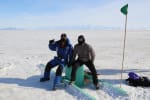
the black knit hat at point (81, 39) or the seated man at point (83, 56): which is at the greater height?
the black knit hat at point (81, 39)

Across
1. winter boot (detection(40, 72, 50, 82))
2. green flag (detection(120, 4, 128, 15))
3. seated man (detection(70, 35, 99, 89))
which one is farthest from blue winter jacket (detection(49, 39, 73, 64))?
green flag (detection(120, 4, 128, 15))

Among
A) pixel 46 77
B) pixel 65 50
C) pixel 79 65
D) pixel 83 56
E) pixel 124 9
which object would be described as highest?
pixel 124 9

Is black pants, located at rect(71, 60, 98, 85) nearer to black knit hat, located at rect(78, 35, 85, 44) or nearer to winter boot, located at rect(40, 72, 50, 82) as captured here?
black knit hat, located at rect(78, 35, 85, 44)

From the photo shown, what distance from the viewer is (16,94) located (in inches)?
297

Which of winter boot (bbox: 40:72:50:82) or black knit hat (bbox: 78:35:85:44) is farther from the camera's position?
winter boot (bbox: 40:72:50:82)

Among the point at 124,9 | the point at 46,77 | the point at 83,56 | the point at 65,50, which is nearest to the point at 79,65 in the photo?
the point at 83,56

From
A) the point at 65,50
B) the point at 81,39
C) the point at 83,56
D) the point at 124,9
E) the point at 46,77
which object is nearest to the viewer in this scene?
the point at 124,9

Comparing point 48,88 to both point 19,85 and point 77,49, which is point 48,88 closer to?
point 19,85

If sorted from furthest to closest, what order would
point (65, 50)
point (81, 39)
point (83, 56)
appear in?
point (65, 50) < point (83, 56) < point (81, 39)

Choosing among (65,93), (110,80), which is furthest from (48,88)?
(110,80)

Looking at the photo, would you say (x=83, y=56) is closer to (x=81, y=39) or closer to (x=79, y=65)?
(x=79, y=65)

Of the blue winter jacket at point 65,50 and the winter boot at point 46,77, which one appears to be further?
the winter boot at point 46,77

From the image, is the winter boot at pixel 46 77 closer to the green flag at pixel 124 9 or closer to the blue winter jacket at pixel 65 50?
the blue winter jacket at pixel 65 50

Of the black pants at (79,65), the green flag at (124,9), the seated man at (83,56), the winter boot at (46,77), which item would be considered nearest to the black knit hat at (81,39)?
the seated man at (83,56)
